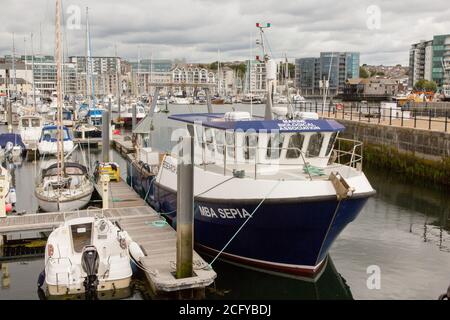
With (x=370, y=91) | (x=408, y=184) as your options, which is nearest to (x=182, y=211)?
(x=408, y=184)

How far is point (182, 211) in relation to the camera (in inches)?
450

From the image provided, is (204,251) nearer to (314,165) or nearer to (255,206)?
(255,206)

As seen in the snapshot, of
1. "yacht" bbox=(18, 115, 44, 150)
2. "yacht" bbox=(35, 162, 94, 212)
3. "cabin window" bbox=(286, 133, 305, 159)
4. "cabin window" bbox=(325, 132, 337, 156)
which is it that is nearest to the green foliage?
"cabin window" bbox=(325, 132, 337, 156)

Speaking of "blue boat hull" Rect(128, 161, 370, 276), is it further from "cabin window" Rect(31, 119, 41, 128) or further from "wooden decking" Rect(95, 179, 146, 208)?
"cabin window" Rect(31, 119, 41, 128)

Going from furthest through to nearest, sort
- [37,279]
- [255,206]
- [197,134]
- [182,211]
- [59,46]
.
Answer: [59,46], [197,134], [37,279], [255,206], [182,211]

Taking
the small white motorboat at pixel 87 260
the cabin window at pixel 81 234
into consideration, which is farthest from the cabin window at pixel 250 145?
the cabin window at pixel 81 234

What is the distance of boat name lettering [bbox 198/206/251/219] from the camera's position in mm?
12672

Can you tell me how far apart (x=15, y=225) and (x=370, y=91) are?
5287 inches

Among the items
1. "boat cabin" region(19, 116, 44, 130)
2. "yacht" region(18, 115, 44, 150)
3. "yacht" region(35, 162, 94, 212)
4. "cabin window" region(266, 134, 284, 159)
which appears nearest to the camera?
"cabin window" region(266, 134, 284, 159)

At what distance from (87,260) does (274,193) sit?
454 cm

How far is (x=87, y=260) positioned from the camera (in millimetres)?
11398

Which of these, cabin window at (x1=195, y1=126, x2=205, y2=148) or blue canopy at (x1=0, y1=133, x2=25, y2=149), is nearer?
cabin window at (x1=195, y1=126, x2=205, y2=148)

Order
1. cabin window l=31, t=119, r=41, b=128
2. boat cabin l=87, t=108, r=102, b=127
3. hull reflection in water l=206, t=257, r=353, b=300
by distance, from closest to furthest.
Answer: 1. hull reflection in water l=206, t=257, r=353, b=300
2. cabin window l=31, t=119, r=41, b=128
3. boat cabin l=87, t=108, r=102, b=127

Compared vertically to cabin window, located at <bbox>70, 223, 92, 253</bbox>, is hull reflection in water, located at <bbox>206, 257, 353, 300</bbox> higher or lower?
lower
